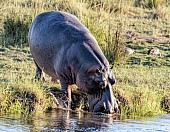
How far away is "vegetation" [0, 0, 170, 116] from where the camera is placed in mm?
8500

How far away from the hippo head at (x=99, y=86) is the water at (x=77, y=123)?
0.18 meters

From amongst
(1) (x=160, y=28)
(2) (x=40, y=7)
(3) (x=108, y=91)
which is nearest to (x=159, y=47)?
(1) (x=160, y=28)

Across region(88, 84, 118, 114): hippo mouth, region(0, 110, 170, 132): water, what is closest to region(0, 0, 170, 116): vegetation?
region(0, 110, 170, 132): water

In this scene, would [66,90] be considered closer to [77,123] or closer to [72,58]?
[72,58]

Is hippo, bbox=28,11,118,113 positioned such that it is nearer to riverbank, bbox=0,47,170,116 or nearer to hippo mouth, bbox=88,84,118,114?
hippo mouth, bbox=88,84,118,114

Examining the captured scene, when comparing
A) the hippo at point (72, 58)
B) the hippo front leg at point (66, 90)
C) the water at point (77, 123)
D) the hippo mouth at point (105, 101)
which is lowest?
the water at point (77, 123)

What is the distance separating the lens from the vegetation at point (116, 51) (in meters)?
8.50

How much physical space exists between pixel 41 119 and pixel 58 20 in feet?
6.30

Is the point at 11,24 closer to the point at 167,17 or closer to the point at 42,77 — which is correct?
the point at 42,77

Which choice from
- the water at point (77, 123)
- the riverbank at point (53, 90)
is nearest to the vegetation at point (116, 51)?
the riverbank at point (53, 90)

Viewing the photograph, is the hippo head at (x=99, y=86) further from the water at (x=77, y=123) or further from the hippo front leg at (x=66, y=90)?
the hippo front leg at (x=66, y=90)

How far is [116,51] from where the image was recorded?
37.7ft

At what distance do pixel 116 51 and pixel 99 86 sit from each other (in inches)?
139

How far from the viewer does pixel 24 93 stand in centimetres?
841
